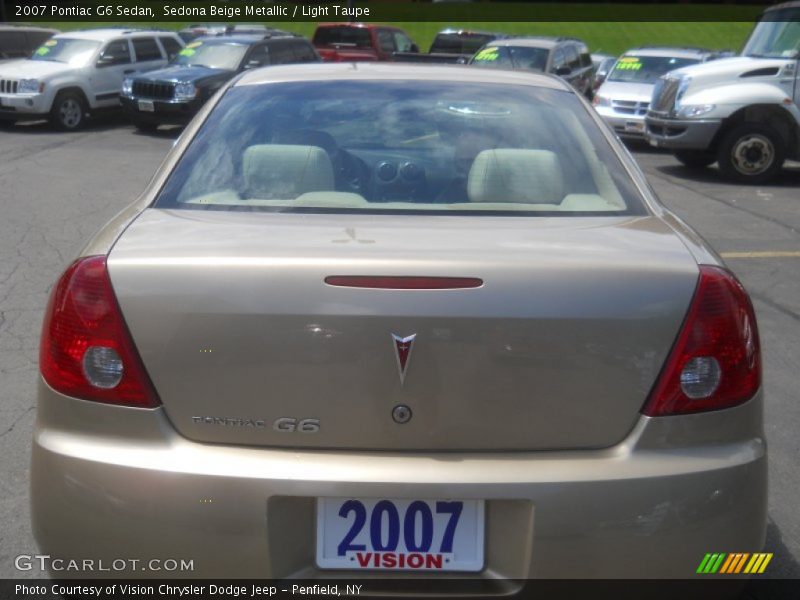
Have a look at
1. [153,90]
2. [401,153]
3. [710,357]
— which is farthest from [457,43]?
[710,357]

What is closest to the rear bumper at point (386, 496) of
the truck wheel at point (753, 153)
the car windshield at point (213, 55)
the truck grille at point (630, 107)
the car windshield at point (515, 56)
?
the truck wheel at point (753, 153)

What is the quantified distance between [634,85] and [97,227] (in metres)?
11.1

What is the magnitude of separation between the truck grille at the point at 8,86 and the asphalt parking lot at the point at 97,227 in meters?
0.69

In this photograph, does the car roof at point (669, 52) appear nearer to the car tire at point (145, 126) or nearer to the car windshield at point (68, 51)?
the car tire at point (145, 126)

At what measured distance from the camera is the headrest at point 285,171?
11.0 feet

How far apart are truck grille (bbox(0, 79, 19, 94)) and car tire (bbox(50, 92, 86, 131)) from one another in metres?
0.69

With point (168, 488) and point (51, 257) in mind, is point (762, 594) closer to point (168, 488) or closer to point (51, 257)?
point (168, 488)

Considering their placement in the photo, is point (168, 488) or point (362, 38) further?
point (362, 38)

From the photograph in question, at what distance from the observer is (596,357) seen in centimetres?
256

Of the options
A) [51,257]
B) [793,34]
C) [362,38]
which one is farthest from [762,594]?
[362,38]

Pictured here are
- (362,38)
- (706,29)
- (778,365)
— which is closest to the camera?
(778,365)

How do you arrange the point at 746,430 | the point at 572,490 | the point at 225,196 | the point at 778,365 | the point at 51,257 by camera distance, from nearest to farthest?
the point at 572,490
the point at 746,430
the point at 225,196
the point at 778,365
the point at 51,257

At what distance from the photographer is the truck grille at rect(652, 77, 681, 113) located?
48.4ft

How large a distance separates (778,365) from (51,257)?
5583 millimetres
